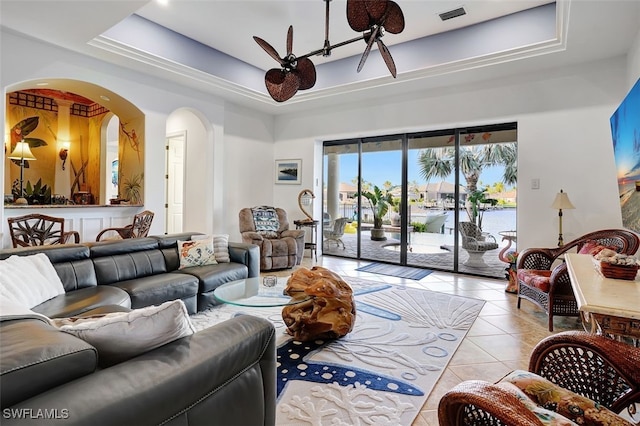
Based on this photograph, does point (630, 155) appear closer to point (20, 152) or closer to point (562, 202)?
point (562, 202)

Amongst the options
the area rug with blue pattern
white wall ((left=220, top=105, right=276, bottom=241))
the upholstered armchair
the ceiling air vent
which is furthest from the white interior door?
the ceiling air vent

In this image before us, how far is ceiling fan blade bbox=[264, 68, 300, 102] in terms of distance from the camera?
3.26m

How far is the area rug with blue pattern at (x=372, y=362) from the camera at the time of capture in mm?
1937

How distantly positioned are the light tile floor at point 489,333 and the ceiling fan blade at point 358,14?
8.78 feet

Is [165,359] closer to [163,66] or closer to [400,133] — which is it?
[163,66]

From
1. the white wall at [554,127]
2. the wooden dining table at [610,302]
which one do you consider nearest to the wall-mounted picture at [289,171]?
the white wall at [554,127]

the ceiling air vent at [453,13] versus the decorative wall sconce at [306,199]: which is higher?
the ceiling air vent at [453,13]

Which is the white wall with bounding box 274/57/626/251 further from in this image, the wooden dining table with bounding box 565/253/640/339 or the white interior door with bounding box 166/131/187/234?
the white interior door with bounding box 166/131/187/234

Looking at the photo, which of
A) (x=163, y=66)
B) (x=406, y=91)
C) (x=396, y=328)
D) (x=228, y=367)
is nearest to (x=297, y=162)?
(x=406, y=91)

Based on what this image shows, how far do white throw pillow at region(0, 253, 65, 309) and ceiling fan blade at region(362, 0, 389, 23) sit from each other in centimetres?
304

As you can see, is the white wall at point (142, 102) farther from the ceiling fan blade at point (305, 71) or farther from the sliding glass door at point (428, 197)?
the ceiling fan blade at point (305, 71)

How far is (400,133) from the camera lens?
597 cm

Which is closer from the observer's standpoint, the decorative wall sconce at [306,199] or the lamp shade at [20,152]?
the lamp shade at [20,152]

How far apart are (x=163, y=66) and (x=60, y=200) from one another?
10.8 feet
